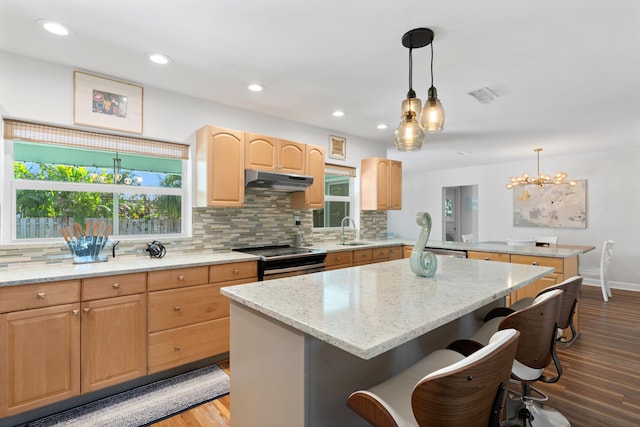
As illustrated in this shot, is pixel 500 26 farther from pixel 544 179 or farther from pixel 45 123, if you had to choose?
pixel 544 179

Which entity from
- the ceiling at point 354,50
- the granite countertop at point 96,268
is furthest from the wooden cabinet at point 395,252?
the granite countertop at point 96,268

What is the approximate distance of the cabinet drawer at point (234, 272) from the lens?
2732 mm

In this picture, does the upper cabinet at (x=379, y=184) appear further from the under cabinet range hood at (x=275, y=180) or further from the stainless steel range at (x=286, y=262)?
the stainless steel range at (x=286, y=262)

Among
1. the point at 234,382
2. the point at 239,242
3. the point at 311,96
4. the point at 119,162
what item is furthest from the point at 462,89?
the point at 119,162

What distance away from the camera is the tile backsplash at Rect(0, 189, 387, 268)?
7.97 ft

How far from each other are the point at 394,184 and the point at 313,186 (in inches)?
65.8

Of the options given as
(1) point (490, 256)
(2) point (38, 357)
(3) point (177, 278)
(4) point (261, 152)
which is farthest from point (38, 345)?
(1) point (490, 256)

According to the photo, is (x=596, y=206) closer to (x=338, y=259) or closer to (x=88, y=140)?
(x=338, y=259)

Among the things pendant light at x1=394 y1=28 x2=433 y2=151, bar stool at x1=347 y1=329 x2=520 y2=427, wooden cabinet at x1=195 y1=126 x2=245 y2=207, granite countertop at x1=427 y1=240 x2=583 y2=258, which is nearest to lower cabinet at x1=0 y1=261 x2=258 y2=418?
wooden cabinet at x1=195 y1=126 x2=245 y2=207

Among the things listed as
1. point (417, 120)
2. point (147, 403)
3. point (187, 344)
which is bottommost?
point (147, 403)

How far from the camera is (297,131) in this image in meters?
4.16

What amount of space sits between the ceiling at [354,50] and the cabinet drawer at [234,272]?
1.69 m

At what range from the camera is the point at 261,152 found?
11.0 feet

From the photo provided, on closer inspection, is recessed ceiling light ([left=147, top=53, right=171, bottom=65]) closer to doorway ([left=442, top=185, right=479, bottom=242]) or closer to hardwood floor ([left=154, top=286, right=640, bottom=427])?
hardwood floor ([left=154, top=286, right=640, bottom=427])
